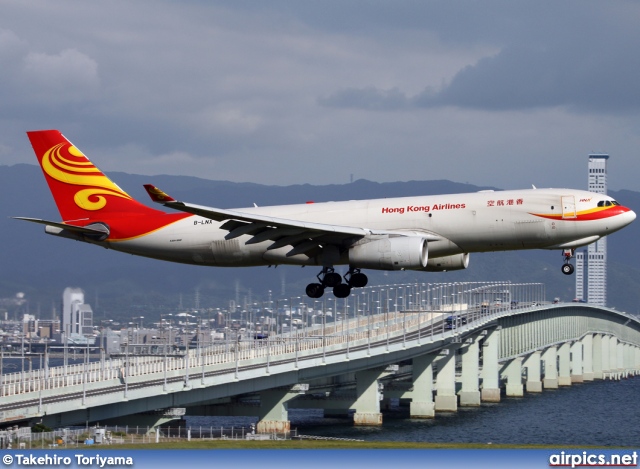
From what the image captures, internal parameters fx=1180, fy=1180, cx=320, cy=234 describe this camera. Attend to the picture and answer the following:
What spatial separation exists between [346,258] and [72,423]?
1350 inches

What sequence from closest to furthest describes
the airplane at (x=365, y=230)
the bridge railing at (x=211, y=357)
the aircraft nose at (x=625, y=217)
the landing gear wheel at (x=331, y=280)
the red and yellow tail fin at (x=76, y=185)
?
the aircraft nose at (x=625, y=217) → the airplane at (x=365, y=230) → the landing gear wheel at (x=331, y=280) → the red and yellow tail fin at (x=76, y=185) → the bridge railing at (x=211, y=357)

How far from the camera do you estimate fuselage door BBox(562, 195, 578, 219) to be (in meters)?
64.4

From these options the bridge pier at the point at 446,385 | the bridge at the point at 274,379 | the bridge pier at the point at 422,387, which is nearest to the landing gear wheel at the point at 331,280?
the bridge at the point at 274,379

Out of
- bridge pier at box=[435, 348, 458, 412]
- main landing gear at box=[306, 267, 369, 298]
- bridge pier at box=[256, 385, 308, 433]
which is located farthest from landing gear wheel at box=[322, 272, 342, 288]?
bridge pier at box=[435, 348, 458, 412]

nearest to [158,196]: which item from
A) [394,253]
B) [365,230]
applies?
[365,230]

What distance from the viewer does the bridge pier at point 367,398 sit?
148625mm

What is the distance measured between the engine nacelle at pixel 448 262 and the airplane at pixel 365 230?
6 cm

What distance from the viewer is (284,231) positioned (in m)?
67.6

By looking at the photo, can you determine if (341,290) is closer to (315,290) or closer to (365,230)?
(315,290)

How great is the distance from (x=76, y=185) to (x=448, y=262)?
1060 inches

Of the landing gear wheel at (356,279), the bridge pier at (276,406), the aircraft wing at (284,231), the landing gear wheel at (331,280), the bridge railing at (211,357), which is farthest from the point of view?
the bridge pier at (276,406)

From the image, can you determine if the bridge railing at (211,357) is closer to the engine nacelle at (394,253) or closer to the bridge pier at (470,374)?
the bridge pier at (470,374)

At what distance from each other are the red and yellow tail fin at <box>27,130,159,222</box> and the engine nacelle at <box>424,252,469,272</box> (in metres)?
18.4

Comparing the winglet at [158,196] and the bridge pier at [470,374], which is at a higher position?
the winglet at [158,196]
